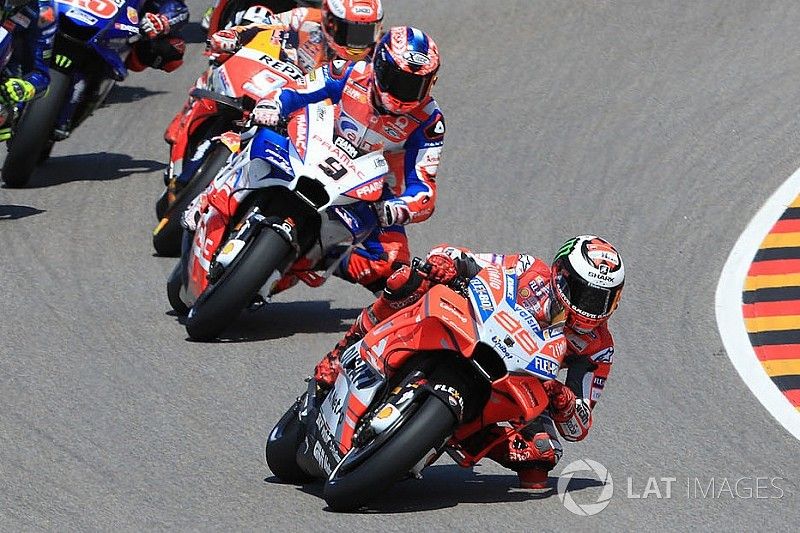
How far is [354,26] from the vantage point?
10.4m

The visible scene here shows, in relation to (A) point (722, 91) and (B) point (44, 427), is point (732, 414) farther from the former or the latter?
(A) point (722, 91)

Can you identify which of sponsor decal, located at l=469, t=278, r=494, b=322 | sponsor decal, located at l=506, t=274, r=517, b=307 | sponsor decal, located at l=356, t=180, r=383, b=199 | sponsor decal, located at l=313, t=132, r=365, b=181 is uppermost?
sponsor decal, located at l=469, t=278, r=494, b=322

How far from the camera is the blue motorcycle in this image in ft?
39.9

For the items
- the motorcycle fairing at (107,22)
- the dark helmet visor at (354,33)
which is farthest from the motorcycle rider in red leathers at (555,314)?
the motorcycle fairing at (107,22)

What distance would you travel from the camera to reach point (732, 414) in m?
9.12

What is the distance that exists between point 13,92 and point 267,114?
2.67m

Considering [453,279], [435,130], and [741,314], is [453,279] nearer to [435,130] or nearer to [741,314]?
[435,130]

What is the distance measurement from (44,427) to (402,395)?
77.6 inches

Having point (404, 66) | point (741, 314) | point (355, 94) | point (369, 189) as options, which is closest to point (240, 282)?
point (369, 189)

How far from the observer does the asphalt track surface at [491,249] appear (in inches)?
283

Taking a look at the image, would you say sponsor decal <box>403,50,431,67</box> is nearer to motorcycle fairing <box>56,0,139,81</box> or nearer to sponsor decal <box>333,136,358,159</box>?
sponsor decal <box>333,136,358,159</box>

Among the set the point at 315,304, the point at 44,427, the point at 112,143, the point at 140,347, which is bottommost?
the point at 112,143

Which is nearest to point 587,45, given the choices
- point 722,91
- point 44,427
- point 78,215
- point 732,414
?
point 722,91

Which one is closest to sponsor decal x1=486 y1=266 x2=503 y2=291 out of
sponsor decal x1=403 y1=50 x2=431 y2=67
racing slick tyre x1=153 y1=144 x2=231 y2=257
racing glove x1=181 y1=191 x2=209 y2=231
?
sponsor decal x1=403 y1=50 x2=431 y2=67
